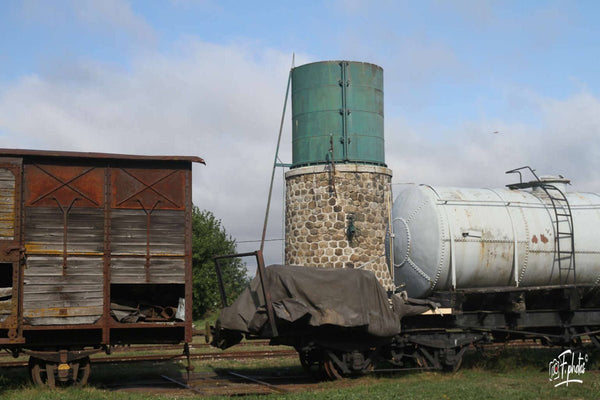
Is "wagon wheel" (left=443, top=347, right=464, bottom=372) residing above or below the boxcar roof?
below

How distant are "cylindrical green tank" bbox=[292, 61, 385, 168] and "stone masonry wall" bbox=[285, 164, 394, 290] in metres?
0.56

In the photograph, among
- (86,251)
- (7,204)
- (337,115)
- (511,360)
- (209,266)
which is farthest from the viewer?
(209,266)

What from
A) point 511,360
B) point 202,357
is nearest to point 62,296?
point 202,357

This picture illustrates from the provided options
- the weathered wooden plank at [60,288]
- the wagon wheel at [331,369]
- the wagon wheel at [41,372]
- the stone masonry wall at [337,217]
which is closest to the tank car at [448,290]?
the wagon wheel at [331,369]

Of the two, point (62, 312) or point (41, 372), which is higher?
point (62, 312)

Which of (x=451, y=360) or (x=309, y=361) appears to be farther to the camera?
(x=309, y=361)

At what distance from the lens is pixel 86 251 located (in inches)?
513

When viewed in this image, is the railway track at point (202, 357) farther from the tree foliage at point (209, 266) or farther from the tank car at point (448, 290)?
the tree foliage at point (209, 266)

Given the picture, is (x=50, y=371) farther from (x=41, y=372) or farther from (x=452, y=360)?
(x=452, y=360)

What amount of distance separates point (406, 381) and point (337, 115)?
560 inches

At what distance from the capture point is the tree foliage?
41531 mm

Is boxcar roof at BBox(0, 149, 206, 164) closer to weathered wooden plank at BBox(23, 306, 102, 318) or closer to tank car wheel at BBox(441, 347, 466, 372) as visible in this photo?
weathered wooden plank at BBox(23, 306, 102, 318)

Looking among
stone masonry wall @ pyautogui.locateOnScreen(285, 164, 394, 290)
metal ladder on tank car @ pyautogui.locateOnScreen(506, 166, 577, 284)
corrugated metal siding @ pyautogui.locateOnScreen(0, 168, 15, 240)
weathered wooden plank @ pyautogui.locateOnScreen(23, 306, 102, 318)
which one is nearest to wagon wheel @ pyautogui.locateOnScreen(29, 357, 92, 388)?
weathered wooden plank @ pyautogui.locateOnScreen(23, 306, 102, 318)

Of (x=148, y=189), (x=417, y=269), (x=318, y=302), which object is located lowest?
(x=318, y=302)
